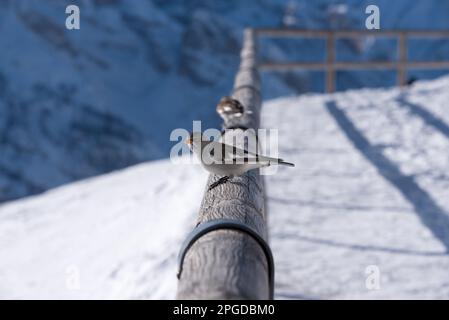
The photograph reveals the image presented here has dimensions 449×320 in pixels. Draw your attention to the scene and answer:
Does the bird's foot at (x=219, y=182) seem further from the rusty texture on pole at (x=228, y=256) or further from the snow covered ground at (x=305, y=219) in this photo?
the snow covered ground at (x=305, y=219)

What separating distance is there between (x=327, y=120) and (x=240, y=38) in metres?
90.0

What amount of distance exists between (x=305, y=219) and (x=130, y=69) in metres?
91.8

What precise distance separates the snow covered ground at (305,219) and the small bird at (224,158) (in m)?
2.09

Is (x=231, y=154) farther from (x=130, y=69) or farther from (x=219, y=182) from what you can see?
(x=130, y=69)

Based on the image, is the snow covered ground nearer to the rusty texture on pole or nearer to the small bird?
the small bird

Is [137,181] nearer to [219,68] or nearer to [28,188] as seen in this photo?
[28,188]

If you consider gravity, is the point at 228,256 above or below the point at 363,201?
below

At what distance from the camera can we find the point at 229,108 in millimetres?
5168

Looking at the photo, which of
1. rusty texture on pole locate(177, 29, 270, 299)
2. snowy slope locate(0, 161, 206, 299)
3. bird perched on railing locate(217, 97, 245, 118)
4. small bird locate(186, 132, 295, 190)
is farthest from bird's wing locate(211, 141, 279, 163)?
snowy slope locate(0, 161, 206, 299)

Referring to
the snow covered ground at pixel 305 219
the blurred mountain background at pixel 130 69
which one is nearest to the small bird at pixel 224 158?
the snow covered ground at pixel 305 219

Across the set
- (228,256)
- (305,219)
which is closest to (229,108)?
(305,219)

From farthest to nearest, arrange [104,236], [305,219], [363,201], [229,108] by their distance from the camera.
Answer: [104,236], [363,201], [305,219], [229,108]

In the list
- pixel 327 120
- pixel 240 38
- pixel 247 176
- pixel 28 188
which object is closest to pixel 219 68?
pixel 240 38

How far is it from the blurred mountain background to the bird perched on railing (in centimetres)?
7392
